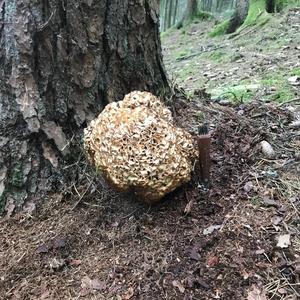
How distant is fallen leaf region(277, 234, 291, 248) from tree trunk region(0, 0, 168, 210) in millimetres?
1362

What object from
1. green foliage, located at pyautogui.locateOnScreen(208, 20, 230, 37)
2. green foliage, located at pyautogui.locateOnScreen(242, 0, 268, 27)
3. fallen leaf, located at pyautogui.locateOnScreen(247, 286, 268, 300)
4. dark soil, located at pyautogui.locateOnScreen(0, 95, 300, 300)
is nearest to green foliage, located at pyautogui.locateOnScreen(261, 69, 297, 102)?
dark soil, located at pyautogui.locateOnScreen(0, 95, 300, 300)

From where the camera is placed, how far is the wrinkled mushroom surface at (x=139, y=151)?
226cm

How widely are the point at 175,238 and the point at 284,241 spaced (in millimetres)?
590

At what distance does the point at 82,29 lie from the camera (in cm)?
262

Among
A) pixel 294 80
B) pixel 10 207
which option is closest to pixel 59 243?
pixel 10 207

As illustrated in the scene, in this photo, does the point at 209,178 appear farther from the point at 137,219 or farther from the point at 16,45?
the point at 16,45

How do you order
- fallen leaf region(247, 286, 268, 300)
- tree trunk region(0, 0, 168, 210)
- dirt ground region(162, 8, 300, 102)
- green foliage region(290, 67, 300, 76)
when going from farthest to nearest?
green foliage region(290, 67, 300, 76) → dirt ground region(162, 8, 300, 102) → tree trunk region(0, 0, 168, 210) → fallen leaf region(247, 286, 268, 300)

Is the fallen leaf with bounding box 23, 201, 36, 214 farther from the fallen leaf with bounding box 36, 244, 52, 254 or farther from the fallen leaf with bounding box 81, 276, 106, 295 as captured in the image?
the fallen leaf with bounding box 81, 276, 106, 295

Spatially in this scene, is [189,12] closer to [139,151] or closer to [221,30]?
[221,30]

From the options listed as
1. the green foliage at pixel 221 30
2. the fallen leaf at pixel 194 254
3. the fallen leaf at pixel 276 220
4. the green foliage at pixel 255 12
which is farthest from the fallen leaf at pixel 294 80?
the green foliage at pixel 221 30

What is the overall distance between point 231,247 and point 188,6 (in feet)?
51.6

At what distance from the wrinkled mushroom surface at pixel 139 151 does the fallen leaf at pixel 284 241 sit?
1.98 feet

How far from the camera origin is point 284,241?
2.21 m

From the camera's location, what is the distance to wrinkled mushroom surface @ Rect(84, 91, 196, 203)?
89.0 inches
